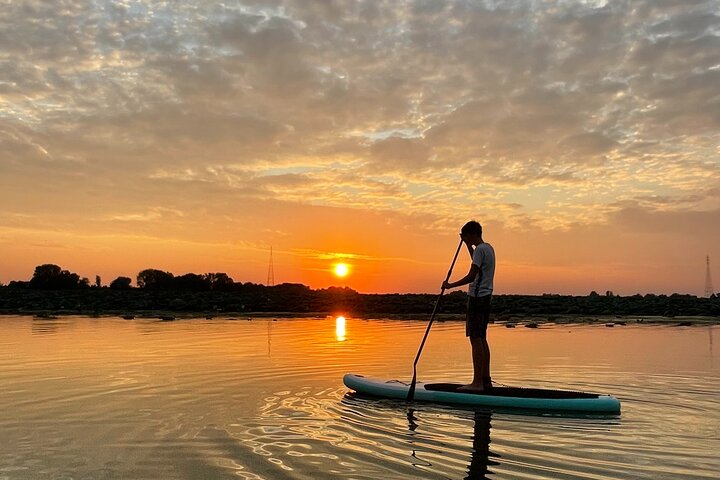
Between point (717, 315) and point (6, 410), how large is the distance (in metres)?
44.8

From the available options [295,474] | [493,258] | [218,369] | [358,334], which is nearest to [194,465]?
[295,474]

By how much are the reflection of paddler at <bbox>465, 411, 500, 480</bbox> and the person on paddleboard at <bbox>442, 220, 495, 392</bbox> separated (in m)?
1.43

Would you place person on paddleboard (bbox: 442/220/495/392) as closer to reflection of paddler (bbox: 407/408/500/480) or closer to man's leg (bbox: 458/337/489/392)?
man's leg (bbox: 458/337/489/392)

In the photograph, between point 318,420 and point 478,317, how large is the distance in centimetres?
365

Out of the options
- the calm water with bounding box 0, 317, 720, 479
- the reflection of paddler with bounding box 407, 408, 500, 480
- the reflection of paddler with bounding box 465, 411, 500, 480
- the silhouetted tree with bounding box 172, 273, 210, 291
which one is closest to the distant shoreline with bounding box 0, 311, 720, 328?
→ the calm water with bounding box 0, 317, 720, 479

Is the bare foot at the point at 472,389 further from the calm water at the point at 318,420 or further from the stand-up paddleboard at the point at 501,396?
the calm water at the point at 318,420

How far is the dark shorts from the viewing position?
11.5 metres

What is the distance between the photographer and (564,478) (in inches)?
260

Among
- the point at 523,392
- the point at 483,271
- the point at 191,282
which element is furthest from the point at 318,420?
the point at 191,282

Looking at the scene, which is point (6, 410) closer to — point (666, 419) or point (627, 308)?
point (666, 419)

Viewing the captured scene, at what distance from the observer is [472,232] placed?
12.1m

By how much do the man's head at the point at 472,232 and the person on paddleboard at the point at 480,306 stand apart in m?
0.08

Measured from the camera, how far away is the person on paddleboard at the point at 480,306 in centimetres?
1145

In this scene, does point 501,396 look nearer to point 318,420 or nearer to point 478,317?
point 478,317
